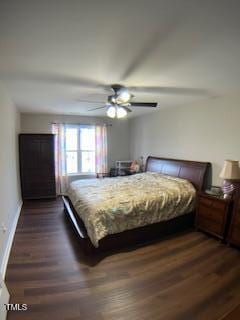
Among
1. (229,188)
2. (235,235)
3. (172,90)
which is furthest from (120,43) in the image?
(235,235)

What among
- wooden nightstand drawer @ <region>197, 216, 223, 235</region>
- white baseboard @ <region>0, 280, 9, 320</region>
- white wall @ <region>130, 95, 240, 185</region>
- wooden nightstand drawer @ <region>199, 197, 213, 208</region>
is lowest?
white baseboard @ <region>0, 280, 9, 320</region>

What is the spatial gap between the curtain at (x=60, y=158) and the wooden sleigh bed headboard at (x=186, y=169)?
2.58 m

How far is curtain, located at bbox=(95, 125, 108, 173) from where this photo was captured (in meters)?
6.01

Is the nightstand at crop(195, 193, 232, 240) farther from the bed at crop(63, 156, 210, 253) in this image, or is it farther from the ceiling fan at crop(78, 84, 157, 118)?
the ceiling fan at crop(78, 84, 157, 118)

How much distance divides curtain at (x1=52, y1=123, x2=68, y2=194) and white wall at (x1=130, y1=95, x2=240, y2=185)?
2.46 meters

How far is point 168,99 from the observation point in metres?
3.73

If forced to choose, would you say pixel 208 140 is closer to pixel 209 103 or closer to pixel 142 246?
pixel 209 103

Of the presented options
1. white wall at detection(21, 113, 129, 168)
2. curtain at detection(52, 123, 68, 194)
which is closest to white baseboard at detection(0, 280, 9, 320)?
curtain at detection(52, 123, 68, 194)

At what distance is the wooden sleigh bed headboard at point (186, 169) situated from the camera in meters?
A: 3.62

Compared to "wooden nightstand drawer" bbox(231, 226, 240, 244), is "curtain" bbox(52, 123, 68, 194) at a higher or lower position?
higher

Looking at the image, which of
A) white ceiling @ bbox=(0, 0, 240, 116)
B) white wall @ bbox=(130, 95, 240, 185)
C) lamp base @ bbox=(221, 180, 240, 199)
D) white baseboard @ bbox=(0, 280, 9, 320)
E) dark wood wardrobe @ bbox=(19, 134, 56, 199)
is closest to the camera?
white ceiling @ bbox=(0, 0, 240, 116)

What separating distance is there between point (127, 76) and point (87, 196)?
1.92m

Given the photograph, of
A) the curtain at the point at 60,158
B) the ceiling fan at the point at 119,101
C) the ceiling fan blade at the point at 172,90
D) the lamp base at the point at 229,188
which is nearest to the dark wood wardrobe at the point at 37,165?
the curtain at the point at 60,158

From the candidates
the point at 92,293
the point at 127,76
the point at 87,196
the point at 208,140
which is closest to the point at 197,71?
the point at 127,76
